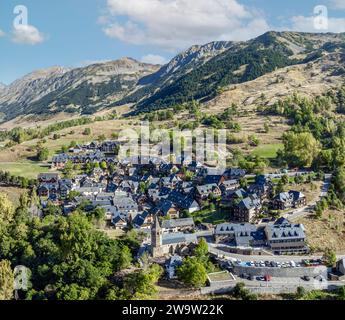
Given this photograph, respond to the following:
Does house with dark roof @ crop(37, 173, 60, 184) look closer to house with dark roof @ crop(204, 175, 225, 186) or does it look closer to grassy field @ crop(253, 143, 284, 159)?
house with dark roof @ crop(204, 175, 225, 186)

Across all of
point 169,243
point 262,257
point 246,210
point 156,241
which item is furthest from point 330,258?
point 156,241

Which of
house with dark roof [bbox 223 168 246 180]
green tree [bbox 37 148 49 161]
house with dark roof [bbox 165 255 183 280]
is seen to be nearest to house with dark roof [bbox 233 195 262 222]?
house with dark roof [bbox 223 168 246 180]

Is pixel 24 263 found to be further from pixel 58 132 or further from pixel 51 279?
pixel 58 132

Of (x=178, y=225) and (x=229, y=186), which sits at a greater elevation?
(x=229, y=186)

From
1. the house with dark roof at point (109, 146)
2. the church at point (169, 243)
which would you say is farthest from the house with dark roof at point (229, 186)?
the house with dark roof at point (109, 146)

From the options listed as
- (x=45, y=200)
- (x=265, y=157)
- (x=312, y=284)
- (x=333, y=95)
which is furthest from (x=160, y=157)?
(x=333, y=95)

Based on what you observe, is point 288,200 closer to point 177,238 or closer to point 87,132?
point 177,238
